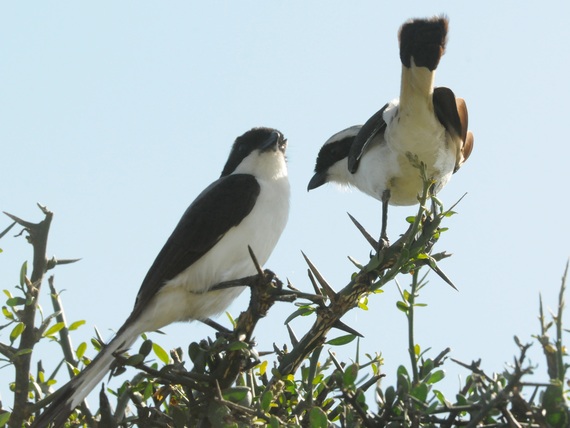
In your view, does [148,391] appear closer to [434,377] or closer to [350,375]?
[350,375]

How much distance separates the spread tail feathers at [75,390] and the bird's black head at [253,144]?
1.78 m

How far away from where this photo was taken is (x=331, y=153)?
6922mm

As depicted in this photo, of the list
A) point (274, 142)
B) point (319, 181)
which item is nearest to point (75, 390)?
point (274, 142)

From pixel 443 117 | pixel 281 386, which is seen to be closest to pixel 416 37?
pixel 443 117

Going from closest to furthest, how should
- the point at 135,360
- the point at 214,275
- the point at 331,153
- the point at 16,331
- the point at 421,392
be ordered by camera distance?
the point at 421,392, the point at 135,360, the point at 16,331, the point at 214,275, the point at 331,153

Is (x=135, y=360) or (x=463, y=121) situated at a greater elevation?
(x=463, y=121)

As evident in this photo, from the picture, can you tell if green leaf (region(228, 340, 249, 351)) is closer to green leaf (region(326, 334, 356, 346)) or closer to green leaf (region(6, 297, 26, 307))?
green leaf (region(326, 334, 356, 346))

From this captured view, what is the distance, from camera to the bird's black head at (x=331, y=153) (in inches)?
269

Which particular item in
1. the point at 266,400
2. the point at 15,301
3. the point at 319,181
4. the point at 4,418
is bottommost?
the point at 4,418

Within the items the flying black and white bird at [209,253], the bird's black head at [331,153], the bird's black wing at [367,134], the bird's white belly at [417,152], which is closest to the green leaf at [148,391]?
the flying black and white bird at [209,253]

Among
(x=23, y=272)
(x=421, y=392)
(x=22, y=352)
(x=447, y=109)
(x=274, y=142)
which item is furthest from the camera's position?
(x=274, y=142)

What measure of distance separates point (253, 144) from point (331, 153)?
151 centimetres

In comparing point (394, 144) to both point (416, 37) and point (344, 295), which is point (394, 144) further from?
point (344, 295)

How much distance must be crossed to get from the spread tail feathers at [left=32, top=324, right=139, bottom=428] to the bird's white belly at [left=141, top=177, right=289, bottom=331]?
45cm
